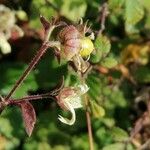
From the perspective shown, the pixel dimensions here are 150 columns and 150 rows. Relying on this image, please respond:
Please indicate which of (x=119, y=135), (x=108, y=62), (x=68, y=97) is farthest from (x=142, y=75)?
(x=68, y=97)

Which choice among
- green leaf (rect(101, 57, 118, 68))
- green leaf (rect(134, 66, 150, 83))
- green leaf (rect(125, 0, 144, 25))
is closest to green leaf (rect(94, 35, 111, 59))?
green leaf (rect(101, 57, 118, 68))

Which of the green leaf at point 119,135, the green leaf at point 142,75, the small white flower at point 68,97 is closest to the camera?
the small white flower at point 68,97

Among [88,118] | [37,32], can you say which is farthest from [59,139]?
[37,32]

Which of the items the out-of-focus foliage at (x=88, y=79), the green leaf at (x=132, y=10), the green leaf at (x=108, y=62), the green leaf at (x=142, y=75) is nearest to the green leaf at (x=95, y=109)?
the out-of-focus foliage at (x=88, y=79)

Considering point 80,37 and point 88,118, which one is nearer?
point 80,37

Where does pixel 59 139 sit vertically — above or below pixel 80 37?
below

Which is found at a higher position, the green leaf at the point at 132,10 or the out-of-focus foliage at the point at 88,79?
the green leaf at the point at 132,10

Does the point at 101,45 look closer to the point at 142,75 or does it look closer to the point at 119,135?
the point at 119,135

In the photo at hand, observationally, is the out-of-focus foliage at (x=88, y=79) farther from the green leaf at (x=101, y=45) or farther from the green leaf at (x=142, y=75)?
the green leaf at (x=101, y=45)

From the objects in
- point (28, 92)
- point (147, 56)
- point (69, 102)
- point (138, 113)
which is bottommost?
point (138, 113)

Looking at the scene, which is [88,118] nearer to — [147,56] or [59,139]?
[59,139]
